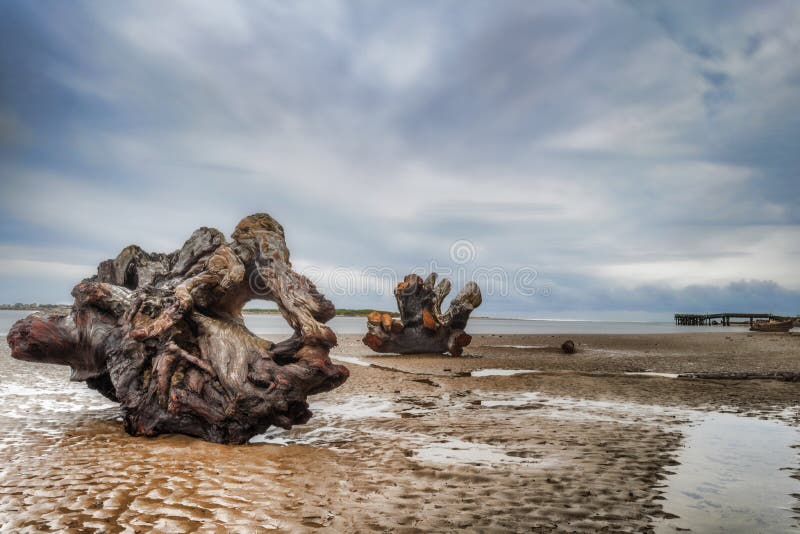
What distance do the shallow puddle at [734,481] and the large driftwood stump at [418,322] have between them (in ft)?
44.8

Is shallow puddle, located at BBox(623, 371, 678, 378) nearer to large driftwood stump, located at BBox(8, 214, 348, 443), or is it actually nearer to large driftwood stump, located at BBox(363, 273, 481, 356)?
large driftwood stump, located at BBox(363, 273, 481, 356)

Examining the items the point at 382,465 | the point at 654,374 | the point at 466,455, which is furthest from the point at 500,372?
the point at 382,465

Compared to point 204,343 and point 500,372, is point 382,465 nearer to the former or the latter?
point 204,343

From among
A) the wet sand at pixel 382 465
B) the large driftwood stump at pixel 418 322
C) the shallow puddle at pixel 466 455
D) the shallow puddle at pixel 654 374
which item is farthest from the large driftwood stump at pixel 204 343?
the large driftwood stump at pixel 418 322

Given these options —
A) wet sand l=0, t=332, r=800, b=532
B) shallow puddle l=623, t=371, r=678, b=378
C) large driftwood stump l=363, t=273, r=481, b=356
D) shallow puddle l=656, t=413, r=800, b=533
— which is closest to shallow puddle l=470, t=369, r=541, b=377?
shallow puddle l=623, t=371, r=678, b=378

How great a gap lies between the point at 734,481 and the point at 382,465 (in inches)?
143

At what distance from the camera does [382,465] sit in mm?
5285

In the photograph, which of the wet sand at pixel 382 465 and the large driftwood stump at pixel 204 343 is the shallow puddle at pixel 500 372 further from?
the large driftwood stump at pixel 204 343

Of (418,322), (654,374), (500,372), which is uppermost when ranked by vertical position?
(418,322)

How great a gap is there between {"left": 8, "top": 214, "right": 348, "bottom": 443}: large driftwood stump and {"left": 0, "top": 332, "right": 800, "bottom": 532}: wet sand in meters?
0.46

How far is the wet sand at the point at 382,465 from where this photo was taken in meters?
3.86

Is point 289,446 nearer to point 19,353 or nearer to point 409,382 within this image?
point 19,353

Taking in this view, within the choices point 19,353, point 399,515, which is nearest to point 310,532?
point 399,515

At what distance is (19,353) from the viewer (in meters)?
7.24
